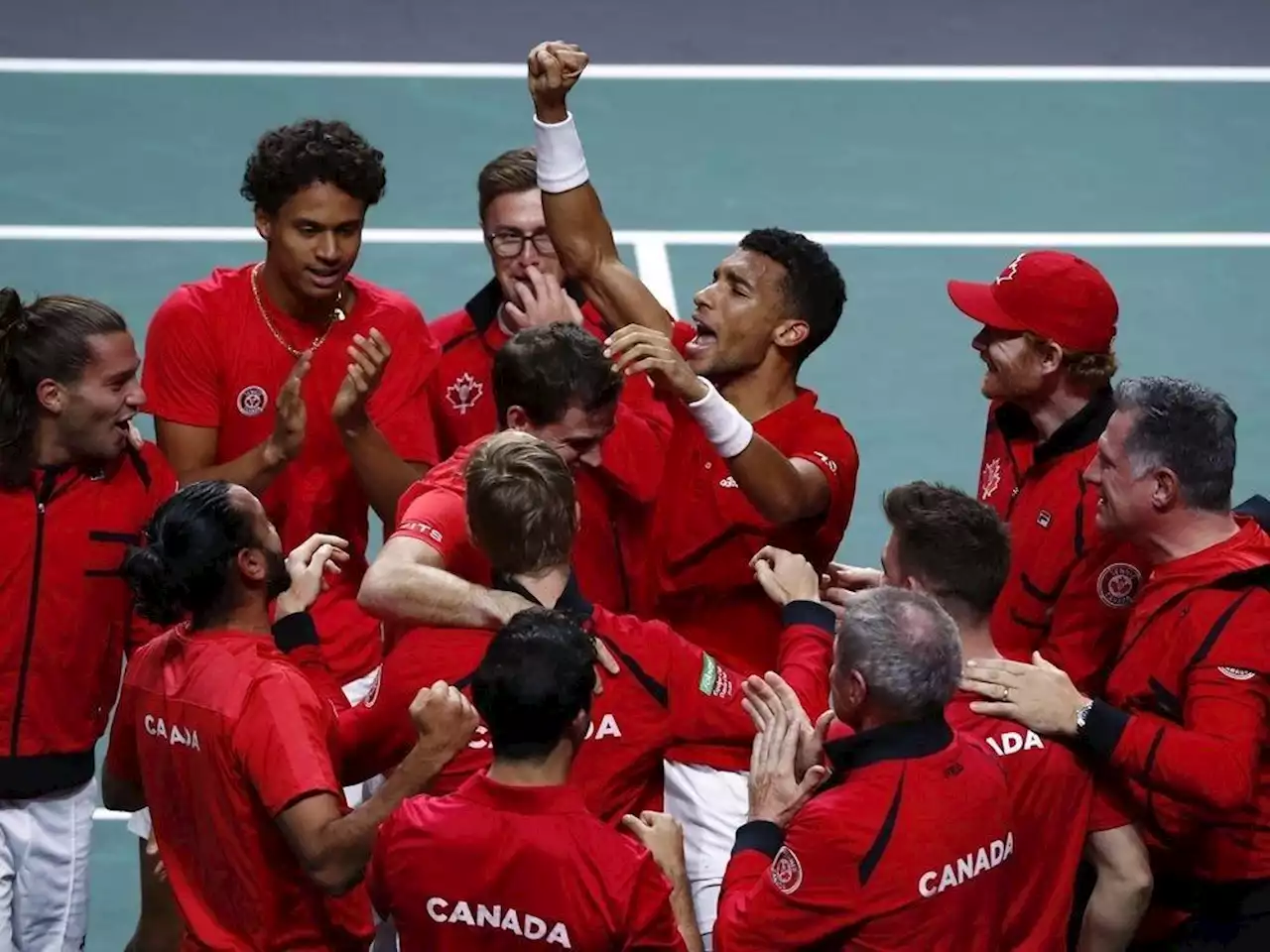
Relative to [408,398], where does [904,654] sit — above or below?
below

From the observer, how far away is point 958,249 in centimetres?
1419

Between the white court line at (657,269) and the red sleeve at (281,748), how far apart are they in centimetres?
743

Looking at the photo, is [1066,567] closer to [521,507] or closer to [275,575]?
[521,507]

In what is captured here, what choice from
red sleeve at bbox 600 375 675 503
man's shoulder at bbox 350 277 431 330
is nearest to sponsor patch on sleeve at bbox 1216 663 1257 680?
red sleeve at bbox 600 375 675 503

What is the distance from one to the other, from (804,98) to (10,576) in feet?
35.6

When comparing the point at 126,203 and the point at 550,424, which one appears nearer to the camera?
the point at 550,424

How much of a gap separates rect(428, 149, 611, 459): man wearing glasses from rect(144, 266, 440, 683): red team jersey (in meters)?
0.53

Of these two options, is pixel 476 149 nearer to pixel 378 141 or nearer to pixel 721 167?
pixel 378 141

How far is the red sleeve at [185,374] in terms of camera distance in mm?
7383

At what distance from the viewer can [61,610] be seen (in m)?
6.57

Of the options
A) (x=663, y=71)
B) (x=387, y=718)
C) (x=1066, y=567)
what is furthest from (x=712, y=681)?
(x=663, y=71)

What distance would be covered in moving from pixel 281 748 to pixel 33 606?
1.36 metres

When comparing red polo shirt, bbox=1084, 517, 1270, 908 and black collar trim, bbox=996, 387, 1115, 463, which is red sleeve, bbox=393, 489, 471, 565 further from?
black collar trim, bbox=996, 387, 1115, 463

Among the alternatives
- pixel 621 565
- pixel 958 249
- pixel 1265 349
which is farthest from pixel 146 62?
pixel 621 565
